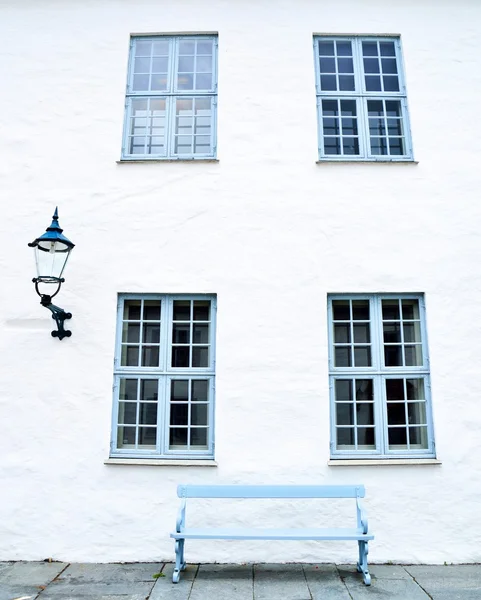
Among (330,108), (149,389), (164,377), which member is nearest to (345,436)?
(164,377)

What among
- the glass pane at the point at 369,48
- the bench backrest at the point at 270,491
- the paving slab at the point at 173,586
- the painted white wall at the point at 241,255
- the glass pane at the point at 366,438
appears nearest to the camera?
the paving slab at the point at 173,586

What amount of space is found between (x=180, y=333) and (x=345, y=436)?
2170mm

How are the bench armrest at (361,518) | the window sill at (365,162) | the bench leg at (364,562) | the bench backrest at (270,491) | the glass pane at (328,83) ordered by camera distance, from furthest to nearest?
the glass pane at (328,83)
the window sill at (365,162)
the bench backrest at (270,491)
the bench armrest at (361,518)
the bench leg at (364,562)

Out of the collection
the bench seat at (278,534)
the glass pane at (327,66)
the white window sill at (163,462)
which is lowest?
the bench seat at (278,534)

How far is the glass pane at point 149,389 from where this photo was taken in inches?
226

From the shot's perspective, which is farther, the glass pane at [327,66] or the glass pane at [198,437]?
the glass pane at [327,66]

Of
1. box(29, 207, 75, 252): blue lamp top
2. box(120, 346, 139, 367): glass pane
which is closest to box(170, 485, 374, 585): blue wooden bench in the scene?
box(120, 346, 139, 367): glass pane

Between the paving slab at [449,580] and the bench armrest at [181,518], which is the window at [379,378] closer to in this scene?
the paving slab at [449,580]

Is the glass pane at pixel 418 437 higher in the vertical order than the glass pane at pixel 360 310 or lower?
lower

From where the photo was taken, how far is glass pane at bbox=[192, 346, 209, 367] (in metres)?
5.82

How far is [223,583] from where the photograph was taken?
475 centimetres

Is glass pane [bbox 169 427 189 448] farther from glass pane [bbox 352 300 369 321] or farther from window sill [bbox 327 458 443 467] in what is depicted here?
glass pane [bbox 352 300 369 321]

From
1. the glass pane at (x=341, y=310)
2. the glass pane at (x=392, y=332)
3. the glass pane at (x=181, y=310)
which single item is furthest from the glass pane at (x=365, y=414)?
the glass pane at (x=181, y=310)

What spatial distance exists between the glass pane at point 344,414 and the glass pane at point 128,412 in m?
2.26
